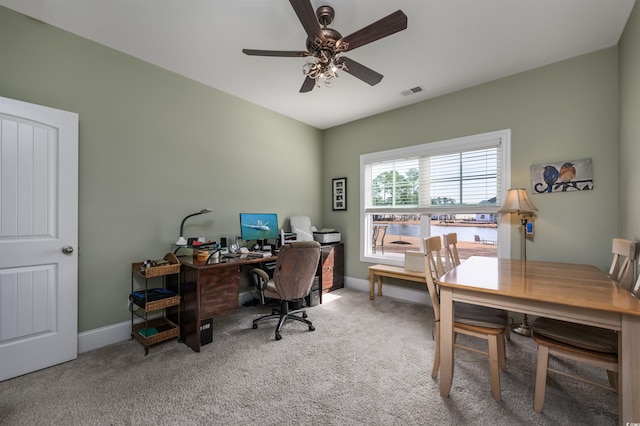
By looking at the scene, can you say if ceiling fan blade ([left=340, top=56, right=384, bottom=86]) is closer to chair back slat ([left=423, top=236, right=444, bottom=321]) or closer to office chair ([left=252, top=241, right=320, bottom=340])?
chair back slat ([left=423, top=236, right=444, bottom=321])

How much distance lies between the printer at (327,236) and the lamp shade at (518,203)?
2379 millimetres

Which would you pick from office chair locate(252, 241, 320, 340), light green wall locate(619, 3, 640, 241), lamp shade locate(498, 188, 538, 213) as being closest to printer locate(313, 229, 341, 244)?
office chair locate(252, 241, 320, 340)

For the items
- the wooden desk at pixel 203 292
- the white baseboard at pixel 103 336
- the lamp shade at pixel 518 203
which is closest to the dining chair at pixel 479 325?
the lamp shade at pixel 518 203

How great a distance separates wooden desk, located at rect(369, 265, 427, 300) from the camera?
3404 millimetres

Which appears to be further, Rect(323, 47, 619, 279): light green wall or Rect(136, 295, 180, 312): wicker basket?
Rect(323, 47, 619, 279): light green wall

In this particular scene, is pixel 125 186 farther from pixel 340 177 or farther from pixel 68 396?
pixel 340 177

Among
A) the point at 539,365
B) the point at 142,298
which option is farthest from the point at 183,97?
the point at 539,365

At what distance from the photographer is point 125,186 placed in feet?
8.54

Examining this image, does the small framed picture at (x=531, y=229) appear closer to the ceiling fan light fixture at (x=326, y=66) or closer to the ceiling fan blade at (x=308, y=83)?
the ceiling fan light fixture at (x=326, y=66)

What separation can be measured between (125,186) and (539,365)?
3662mm

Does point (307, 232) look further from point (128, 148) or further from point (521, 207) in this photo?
point (521, 207)

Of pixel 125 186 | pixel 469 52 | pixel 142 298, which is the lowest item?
pixel 142 298

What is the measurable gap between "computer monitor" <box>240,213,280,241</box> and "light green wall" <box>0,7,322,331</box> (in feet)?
0.62

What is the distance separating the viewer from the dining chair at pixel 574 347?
1.44 meters
